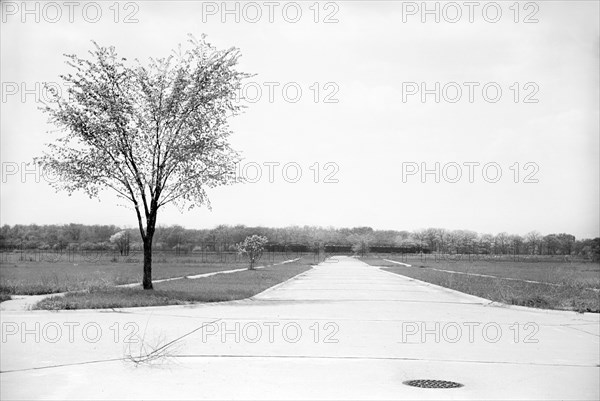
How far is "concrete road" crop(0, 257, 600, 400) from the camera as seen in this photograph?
7.99 metres

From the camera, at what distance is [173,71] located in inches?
901

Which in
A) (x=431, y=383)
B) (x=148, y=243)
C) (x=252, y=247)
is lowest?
(x=431, y=383)

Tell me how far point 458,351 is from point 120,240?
3338 inches

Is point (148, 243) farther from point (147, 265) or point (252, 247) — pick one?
point (252, 247)

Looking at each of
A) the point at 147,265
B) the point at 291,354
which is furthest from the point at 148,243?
the point at 291,354

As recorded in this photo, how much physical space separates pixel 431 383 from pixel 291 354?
2.69m

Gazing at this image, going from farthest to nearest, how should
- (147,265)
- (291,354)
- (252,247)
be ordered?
(252,247), (147,265), (291,354)

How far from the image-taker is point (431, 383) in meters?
8.55

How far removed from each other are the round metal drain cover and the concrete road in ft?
0.59

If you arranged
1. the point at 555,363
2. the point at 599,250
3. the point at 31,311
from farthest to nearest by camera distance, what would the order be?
the point at 599,250 → the point at 31,311 → the point at 555,363

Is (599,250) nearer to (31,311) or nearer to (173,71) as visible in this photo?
(173,71)

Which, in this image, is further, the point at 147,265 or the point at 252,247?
the point at 252,247

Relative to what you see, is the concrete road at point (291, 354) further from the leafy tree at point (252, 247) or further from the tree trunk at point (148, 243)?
the leafy tree at point (252, 247)

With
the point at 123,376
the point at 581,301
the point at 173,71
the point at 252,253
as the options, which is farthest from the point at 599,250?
the point at 123,376
